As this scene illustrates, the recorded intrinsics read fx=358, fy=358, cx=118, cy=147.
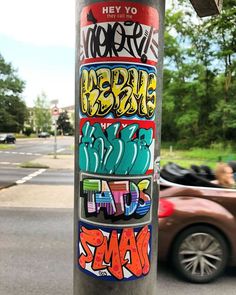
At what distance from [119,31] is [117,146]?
68 cm

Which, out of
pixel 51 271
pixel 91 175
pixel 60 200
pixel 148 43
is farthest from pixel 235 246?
pixel 60 200

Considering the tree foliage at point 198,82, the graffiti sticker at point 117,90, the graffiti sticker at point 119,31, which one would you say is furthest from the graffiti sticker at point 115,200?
the tree foliage at point 198,82

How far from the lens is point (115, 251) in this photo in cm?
228

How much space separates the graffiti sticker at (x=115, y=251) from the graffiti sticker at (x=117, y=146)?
40cm

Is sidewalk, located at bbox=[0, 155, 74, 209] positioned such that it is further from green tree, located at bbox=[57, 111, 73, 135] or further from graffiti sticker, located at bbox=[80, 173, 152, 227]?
green tree, located at bbox=[57, 111, 73, 135]

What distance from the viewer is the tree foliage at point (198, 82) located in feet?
118

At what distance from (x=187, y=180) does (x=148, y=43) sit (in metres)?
2.94

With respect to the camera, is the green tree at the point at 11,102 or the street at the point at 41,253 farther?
the green tree at the point at 11,102

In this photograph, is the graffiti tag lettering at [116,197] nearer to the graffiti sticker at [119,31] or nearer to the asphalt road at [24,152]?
the graffiti sticker at [119,31]

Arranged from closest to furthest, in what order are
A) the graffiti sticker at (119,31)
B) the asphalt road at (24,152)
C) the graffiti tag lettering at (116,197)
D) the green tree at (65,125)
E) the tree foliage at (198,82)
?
the graffiti sticker at (119,31), the graffiti tag lettering at (116,197), the asphalt road at (24,152), the tree foliage at (198,82), the green tree at (65,125)

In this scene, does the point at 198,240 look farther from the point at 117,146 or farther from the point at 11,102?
the point at 11,102

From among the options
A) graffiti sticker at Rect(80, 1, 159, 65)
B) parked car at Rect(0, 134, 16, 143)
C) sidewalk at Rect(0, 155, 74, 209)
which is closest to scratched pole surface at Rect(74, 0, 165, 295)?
graffiti sticker at Rect(80, 1, 159, 65)

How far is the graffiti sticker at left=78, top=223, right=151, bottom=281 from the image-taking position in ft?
7.46

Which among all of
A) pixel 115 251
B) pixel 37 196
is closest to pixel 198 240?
pixel 115 251
